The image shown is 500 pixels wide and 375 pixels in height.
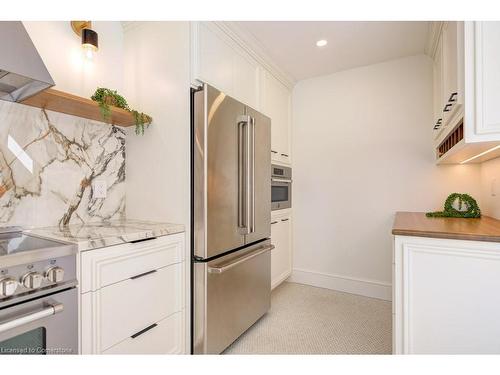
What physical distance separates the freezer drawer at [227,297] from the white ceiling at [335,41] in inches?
67.6

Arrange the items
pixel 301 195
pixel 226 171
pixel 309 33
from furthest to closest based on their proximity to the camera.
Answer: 1. pixel 301 195
2. pixel 309 33
3. pixel 226 171

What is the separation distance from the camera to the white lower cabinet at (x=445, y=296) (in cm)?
124

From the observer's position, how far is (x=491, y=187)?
1.98m

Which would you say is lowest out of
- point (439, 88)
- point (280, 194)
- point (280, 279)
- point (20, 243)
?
point (280, 279)

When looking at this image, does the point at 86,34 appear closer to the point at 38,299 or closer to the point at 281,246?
the point at 38,299

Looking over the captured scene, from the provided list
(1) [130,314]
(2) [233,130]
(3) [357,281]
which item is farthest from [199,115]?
(3) [357,281]

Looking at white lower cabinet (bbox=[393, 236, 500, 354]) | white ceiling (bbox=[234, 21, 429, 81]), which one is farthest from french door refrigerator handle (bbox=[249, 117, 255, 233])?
white lower cabinet (bbox=[393, 236, 500, 354])

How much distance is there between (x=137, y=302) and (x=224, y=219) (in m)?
0.67

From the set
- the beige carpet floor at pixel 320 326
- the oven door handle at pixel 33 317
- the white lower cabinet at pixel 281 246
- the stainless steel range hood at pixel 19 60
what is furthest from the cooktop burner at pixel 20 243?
the white lower cabinet at pixel 281 246

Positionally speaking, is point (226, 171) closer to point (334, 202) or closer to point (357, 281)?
point (334, 202)

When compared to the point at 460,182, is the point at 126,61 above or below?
above

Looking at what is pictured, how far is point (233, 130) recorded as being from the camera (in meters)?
1.80

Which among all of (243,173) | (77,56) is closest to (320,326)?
(243,173)
